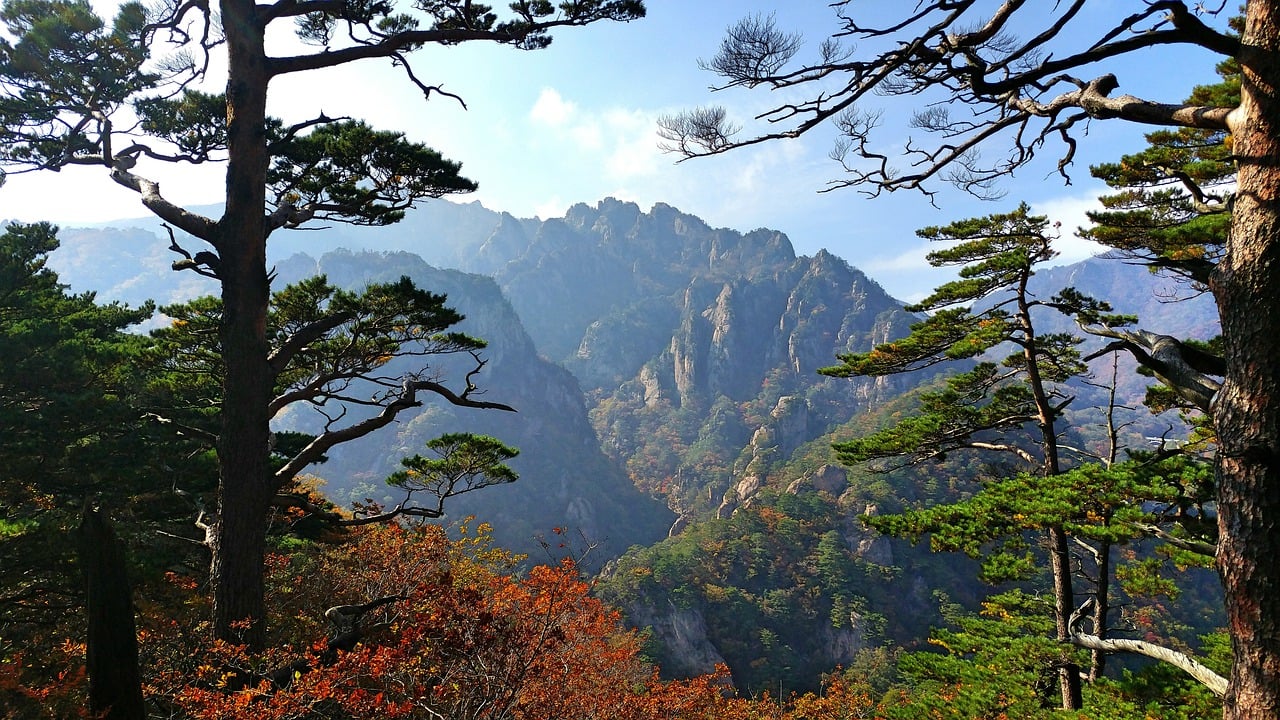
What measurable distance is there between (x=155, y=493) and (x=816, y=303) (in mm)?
138821

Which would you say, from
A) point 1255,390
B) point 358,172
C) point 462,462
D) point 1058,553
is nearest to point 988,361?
point 1058,553

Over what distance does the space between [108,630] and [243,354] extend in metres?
2.34

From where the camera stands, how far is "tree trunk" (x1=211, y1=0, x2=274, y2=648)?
13.0ft

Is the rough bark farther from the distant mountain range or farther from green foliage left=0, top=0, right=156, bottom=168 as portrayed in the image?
the distant mountain range

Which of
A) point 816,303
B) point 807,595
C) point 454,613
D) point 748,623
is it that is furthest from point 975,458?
point 816,303

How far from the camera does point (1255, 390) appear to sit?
7.14 feet

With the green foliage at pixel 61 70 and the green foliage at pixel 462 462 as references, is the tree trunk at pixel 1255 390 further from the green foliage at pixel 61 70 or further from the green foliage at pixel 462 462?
the green foliage at pixel 61 70

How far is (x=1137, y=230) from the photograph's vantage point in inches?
243

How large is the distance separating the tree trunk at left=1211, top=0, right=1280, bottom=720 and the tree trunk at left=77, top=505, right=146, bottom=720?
4.49m

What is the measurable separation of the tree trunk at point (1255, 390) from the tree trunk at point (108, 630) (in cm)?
449

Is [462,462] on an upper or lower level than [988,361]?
lower

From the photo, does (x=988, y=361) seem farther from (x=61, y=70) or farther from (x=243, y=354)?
(x=61, y=70)

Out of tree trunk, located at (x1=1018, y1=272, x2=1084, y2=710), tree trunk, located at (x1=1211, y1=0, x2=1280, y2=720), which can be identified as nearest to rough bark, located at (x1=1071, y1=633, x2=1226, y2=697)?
tree trunk, located at (x1=1211, y1=0, x2=1280, y2=720)

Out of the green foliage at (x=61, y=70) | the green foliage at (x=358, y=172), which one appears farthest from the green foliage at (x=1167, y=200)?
the green foliage at (x=61, y=70)
